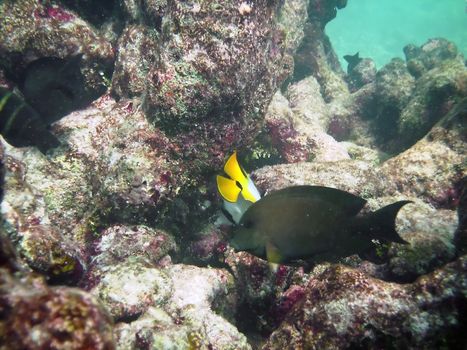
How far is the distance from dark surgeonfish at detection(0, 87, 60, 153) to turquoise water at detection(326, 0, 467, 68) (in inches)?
1892

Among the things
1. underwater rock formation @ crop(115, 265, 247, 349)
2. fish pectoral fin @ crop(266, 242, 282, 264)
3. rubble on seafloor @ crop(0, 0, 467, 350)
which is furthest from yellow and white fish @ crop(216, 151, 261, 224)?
underwater rock formation @ crop(115, 265, 247, 349)

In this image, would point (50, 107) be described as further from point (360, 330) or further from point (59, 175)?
point (360, 330)

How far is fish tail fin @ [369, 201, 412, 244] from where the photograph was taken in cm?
282

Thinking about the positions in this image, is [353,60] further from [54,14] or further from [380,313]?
[380,313]

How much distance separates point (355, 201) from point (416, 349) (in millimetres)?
1251

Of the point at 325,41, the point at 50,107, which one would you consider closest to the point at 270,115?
the point at 50,107

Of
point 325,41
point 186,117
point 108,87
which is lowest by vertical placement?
point 186,117

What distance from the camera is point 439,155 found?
5.88 m

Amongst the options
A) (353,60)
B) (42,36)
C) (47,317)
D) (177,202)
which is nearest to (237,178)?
(177,202)

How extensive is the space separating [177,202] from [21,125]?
2.34 metres

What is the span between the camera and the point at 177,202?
4.72 meters

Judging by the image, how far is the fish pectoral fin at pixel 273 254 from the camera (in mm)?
2752

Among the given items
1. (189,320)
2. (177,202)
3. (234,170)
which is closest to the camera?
(234,170)

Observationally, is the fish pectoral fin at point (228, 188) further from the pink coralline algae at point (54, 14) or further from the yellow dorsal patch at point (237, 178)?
the pink coralline algae at point (54, 14)
